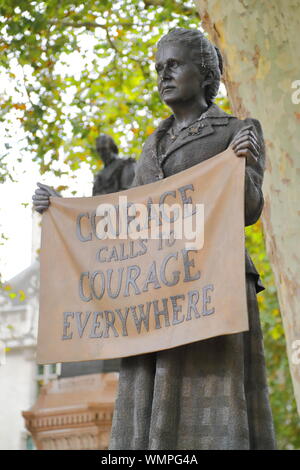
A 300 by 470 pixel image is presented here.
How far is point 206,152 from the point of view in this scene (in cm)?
539

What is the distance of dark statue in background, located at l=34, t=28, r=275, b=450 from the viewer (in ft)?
16.0

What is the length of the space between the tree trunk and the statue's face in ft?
14.6

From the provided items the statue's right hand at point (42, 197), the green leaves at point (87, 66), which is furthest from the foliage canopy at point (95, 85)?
the statue's right hand at point (42, 197)

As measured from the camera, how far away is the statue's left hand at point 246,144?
5.05m

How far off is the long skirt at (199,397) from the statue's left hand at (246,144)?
2.05 ft

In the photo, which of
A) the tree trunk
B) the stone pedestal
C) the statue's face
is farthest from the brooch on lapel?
the stone pedestal

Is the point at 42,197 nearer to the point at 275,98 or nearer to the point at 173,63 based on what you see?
the point at 173,63

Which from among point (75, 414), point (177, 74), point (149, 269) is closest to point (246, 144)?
point (177, 74)

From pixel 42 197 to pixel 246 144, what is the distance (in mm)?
1321

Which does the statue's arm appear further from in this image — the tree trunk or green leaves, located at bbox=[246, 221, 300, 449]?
green leaves, located at bbox=[246, 221, 300, 449]

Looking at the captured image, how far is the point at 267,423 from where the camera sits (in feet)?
16.6
